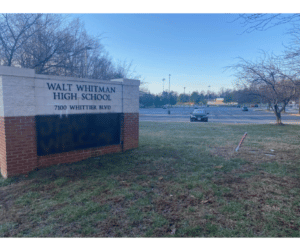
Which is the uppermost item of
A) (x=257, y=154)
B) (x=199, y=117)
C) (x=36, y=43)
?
(x=36, y=43)

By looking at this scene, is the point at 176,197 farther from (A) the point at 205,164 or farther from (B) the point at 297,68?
(B) the point at 297,68

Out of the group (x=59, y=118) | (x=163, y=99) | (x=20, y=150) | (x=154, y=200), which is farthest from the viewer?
(x=163, y=99)

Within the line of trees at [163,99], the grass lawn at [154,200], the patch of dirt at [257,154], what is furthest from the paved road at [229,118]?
the line of trees at [163,99]

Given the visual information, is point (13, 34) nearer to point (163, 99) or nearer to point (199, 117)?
point (199, 117)

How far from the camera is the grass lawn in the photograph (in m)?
3.03

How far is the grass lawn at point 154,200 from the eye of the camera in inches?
119

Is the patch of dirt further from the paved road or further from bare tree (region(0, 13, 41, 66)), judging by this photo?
the paved road

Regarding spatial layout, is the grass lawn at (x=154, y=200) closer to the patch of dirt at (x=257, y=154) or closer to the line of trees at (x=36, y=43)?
the patch of dirt at (x=257, y=154)

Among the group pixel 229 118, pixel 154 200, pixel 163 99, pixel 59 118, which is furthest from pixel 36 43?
pixel 163 99

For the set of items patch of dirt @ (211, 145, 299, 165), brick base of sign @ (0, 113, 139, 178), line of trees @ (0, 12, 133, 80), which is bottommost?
patch of dirt @ (211, 145, 299, 165)

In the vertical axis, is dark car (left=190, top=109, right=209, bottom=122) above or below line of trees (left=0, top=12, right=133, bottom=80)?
below

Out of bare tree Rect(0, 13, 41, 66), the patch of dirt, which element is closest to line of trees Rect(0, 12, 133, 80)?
bare tree Rect(0, 13, 41, 66)

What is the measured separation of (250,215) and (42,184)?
4.42 m

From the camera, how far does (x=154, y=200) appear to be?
3.97 meters
